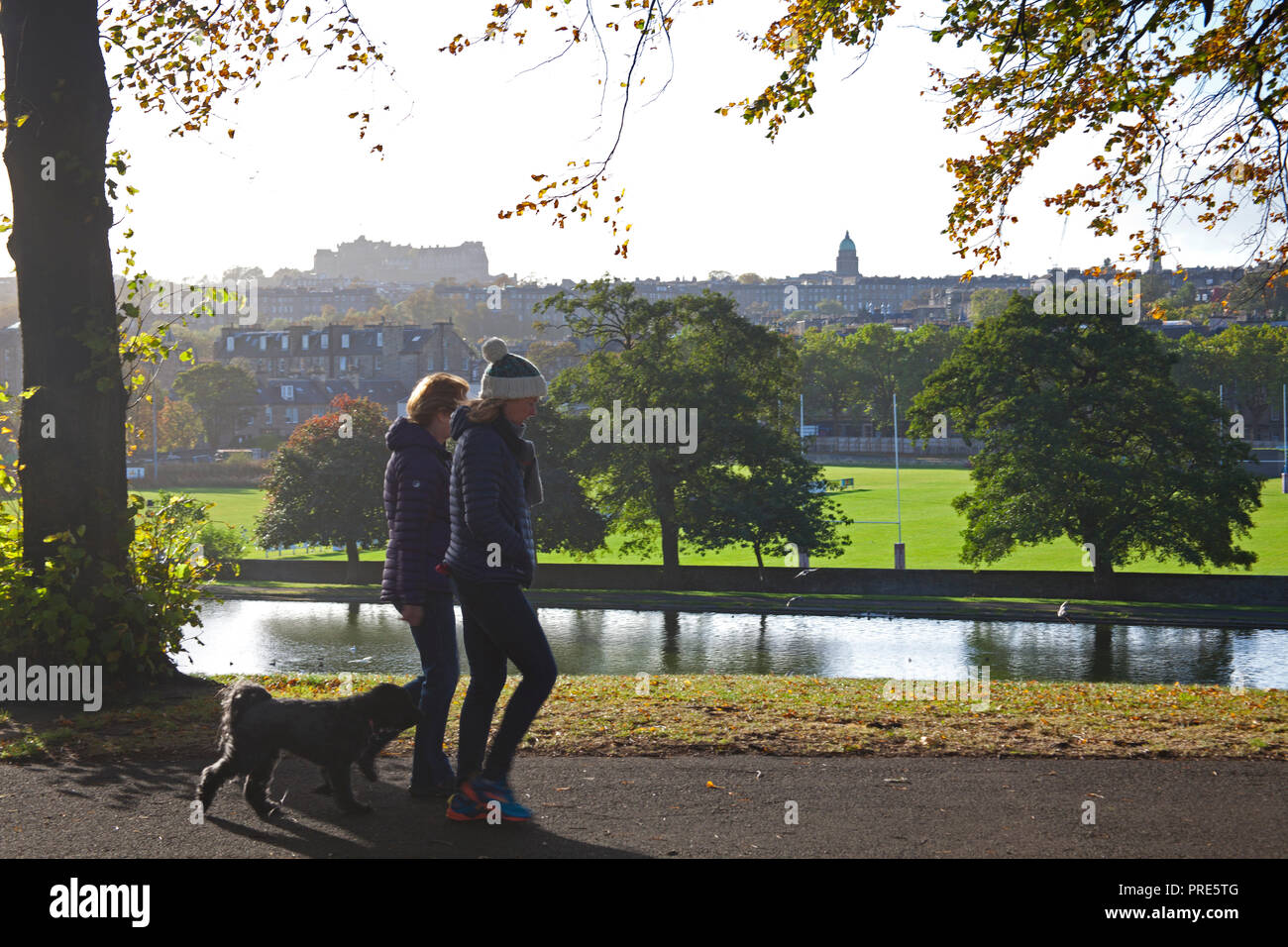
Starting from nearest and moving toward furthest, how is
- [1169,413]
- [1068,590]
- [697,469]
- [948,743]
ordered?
1. [948,743]
2. [1169,413]
3. [1068,590]
4. [697,469]

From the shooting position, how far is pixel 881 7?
11047 mm

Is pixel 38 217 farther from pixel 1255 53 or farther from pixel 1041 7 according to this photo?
→ pixel 1255 53

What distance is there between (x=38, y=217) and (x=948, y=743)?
24.6 feet

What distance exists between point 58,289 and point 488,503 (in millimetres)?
5359

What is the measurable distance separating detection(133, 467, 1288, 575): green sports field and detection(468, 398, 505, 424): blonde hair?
111 ft

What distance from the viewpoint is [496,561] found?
5.17 m

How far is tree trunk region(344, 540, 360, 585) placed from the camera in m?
42.2

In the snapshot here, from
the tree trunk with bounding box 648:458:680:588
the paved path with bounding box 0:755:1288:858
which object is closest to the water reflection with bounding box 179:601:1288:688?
the tree trunk with bounding box 648:458:680:588

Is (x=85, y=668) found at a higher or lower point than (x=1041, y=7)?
lower

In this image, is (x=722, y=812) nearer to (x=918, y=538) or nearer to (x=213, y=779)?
(x=213, y=779)

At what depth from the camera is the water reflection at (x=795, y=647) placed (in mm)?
24750

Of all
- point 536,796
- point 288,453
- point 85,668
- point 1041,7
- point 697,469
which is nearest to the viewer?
point 536,796

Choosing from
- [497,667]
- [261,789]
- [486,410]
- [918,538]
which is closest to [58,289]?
[261,789]
